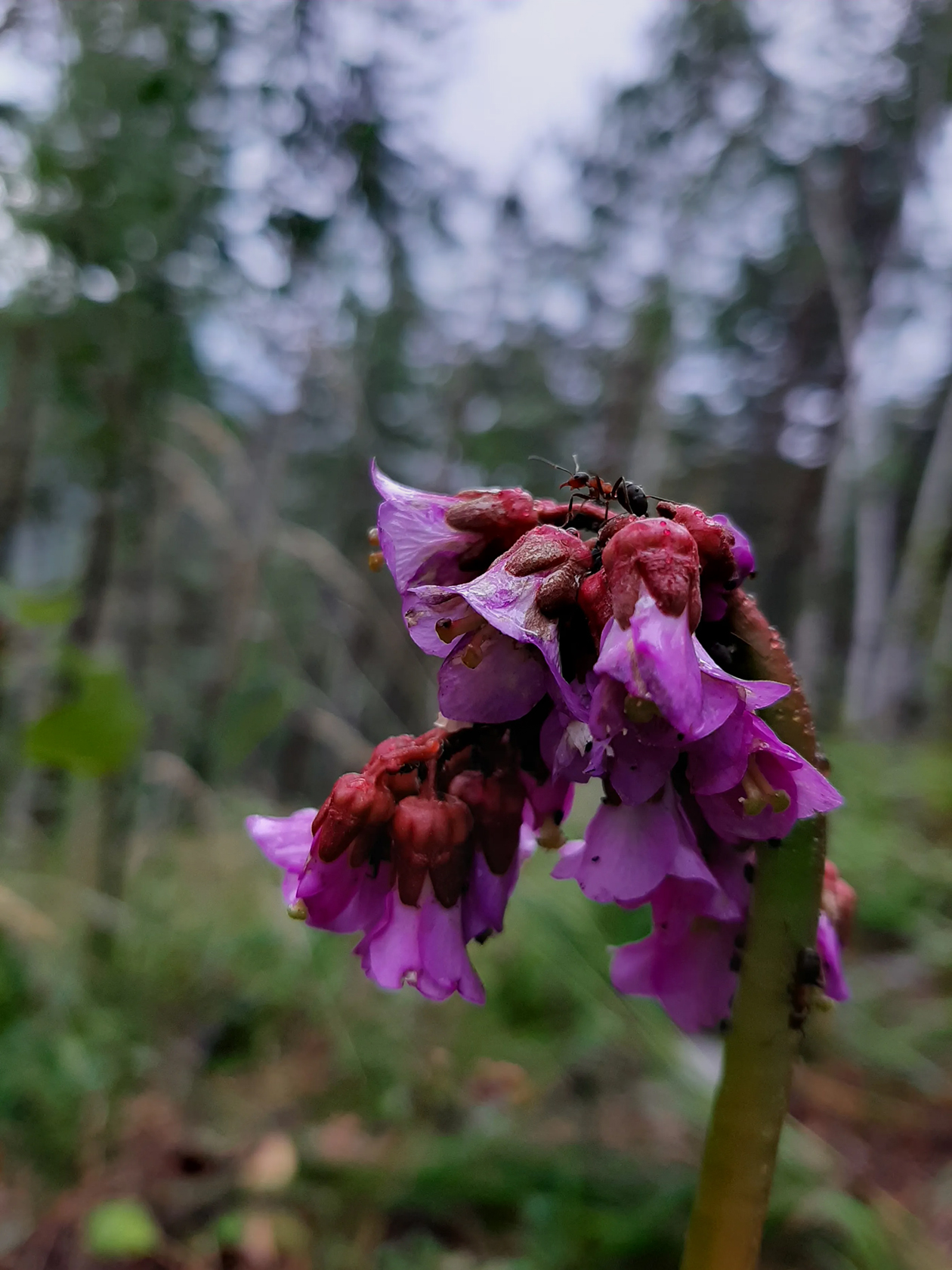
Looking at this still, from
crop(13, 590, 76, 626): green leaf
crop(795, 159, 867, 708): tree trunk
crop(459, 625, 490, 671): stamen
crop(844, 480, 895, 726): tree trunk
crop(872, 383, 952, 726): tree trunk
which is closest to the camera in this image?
crop(459, 625, 490, 671): stamen

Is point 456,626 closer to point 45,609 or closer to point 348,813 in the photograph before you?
point 348,813

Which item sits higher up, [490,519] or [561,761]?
[490,519]

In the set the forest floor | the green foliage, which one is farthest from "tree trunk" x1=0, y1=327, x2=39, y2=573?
the forest floor

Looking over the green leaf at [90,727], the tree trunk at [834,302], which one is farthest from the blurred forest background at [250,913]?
the tree trunk at [834,302]

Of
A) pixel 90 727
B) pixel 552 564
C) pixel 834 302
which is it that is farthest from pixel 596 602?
pixel 834 302

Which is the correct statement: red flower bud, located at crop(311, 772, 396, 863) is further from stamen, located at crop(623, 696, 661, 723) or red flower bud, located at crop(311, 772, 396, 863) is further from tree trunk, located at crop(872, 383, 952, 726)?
tree trunk, located at crop(872, 383, 952, 726)

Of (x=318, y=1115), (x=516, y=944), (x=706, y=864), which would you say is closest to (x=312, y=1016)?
(x=318, y=1115)
